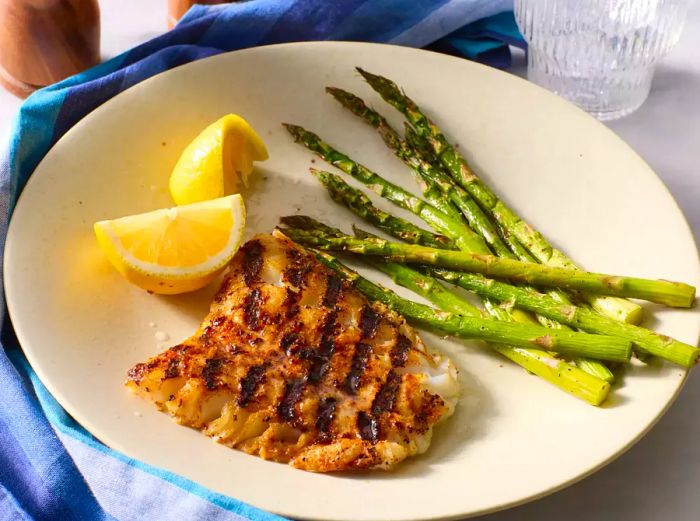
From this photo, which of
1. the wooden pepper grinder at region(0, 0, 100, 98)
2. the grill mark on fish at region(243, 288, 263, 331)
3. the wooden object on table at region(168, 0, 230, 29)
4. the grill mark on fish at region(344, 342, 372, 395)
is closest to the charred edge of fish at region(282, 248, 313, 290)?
the grill mark on fish at region(243, 288, 263, 331)

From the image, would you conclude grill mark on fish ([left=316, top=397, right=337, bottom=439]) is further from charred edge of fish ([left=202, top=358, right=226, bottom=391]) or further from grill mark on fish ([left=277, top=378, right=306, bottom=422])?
charred edge of fish ([left=202, top=358, right=226, bottom=391])

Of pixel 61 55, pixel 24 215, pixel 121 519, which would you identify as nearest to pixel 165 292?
pixel 24 215

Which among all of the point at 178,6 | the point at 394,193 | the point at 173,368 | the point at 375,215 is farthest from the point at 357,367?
the point at 178,6

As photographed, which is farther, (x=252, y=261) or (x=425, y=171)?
(x=425, y=171)

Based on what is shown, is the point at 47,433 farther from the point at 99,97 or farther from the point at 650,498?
the point at 650,498

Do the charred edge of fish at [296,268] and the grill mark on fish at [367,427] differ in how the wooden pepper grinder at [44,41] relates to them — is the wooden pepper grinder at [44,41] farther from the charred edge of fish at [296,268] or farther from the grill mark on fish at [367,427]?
the grill mark on fish at [367,427]

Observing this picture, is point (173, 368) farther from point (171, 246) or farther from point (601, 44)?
point (601, 44)
